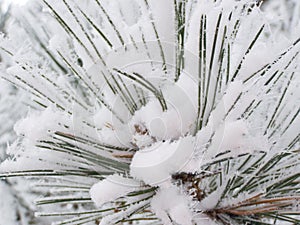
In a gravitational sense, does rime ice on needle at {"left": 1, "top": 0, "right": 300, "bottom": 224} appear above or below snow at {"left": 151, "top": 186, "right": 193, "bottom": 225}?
above

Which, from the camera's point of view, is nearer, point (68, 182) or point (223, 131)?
point (223, 131)

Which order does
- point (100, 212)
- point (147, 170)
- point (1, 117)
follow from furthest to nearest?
1. point (1, 117)
2. point (100, 212)
3. point (147, 170)

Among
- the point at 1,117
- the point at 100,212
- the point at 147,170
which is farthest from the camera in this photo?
the point at 1,117

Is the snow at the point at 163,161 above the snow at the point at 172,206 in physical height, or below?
above

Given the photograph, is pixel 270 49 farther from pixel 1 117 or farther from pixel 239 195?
pixel 1 117

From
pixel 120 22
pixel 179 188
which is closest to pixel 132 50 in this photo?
pixel 120 22

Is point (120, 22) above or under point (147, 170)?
above

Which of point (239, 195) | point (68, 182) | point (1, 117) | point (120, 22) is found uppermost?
point (1, 117)

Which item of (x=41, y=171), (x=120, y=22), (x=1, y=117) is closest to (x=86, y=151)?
(x=41, y=171)

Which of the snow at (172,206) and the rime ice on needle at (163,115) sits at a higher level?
the rime ice on needle at (163,115)

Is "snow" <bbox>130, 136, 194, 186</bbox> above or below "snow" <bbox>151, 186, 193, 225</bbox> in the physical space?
above

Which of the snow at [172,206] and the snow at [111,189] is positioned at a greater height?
the snow at [111,189]
